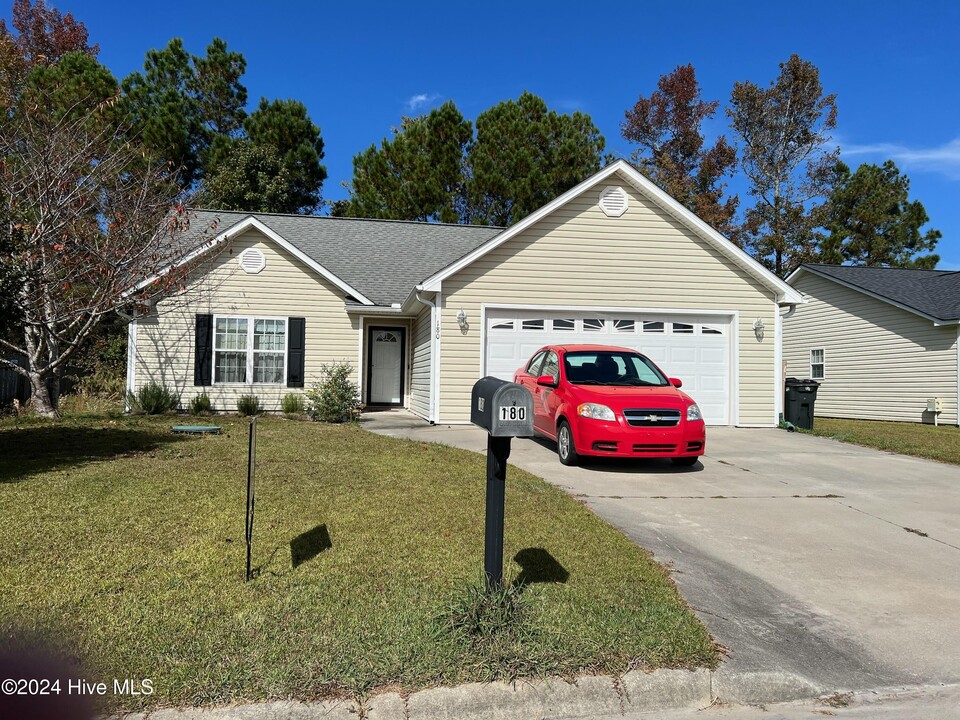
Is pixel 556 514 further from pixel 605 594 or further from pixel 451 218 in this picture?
pixel 451 218

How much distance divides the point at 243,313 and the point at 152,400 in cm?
266

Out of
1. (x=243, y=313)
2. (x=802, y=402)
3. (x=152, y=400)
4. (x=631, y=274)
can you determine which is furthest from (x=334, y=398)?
(x=802, y=402)

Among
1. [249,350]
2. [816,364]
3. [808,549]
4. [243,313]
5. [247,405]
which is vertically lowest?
[808,549]

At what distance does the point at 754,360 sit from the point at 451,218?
65.1ft

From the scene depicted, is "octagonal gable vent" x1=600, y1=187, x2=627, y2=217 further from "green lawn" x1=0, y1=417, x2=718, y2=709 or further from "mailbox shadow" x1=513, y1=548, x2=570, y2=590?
"mailbox shadow" x1=513, y1=548, x2=570, y2=590

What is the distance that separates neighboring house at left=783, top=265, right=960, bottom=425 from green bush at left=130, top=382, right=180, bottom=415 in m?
17.5

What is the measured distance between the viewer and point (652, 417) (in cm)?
810

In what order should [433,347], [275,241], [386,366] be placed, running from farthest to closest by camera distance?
1. [386,366]
2. [275,241]
3. [433,347]

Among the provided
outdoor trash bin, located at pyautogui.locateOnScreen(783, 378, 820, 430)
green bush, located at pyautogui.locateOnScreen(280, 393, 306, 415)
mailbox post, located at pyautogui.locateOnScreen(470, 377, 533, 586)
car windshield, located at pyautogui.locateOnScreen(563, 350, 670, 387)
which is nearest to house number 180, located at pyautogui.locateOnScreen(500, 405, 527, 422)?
mailbox post, located at pyautogui.locateOnScreen(470, 377, 533, 586)

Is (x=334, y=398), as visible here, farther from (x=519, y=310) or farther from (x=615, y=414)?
(x=615, y=414)

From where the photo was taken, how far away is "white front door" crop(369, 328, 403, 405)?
1702 cm

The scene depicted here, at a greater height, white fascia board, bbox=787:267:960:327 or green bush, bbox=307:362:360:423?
white fascia board, bbox=787:267:960:327

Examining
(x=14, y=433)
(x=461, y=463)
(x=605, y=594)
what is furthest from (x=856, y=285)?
(x=14, y=433)

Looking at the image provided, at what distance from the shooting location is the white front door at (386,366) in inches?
670
